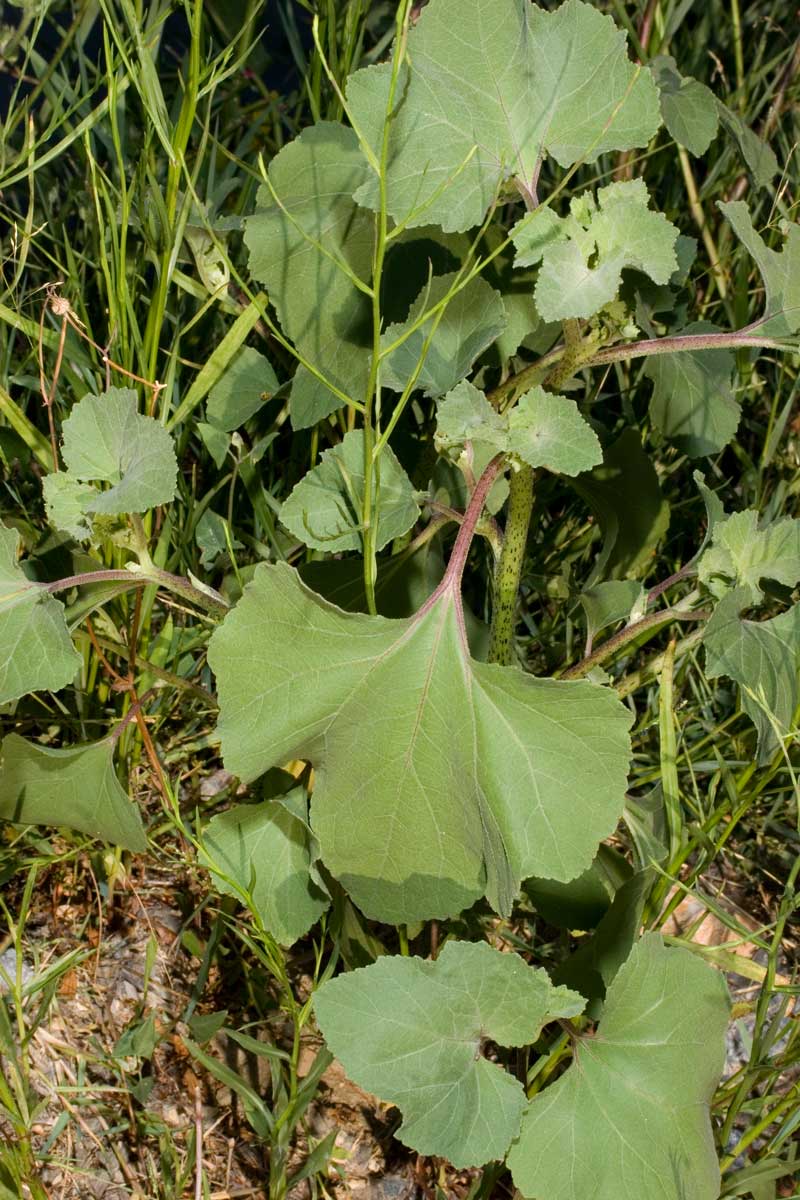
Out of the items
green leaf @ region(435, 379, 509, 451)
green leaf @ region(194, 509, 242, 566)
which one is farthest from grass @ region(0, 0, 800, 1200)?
green leaf @ region(435, 379, 509, 451)

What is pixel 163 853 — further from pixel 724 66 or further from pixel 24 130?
pixel 724 66

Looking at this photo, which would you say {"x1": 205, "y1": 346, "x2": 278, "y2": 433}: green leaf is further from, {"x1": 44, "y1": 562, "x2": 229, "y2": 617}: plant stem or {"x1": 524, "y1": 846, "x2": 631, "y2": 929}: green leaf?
{"x1": 524, "y1": 846, "x2": 631, "y2": 929}: green leaf

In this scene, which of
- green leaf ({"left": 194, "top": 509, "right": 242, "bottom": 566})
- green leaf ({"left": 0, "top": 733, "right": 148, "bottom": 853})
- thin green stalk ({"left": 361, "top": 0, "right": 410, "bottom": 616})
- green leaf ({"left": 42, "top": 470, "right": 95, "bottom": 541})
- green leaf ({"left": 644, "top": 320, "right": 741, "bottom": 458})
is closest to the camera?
thin green stalk ({"left": 361, "top": 0, "right": 410, "bottom": 616})

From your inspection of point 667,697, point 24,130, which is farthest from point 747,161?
point 24,130

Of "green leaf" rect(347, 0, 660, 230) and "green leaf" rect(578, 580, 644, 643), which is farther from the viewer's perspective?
"green leaf" rect(578, 580, 644, 643)

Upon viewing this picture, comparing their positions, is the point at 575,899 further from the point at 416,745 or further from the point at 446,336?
the point at 446,336

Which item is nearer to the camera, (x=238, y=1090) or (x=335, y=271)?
(x=238, y=1090)
